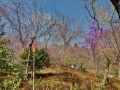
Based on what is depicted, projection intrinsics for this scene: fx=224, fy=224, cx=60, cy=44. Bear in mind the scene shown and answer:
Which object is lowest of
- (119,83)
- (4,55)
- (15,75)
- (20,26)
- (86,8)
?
(119,83)

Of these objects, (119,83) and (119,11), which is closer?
(119,11)

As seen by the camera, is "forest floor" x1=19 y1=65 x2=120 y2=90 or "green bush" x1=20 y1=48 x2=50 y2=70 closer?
"forest floor" x1=19 y1=65 x2=120 y2=90

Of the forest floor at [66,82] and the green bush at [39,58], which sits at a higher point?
the green bush at [39,58]

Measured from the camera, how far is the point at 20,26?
16047mm

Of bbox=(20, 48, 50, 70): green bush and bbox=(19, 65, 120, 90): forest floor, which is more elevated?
bbox=(20, 48, 50, 70): green bush

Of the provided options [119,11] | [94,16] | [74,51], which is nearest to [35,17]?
[94,16]

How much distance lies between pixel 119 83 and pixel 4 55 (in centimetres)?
1197

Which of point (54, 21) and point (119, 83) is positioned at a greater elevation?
point (54, 21)

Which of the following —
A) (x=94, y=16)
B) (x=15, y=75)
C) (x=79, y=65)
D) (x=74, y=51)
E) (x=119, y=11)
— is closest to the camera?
(x=119, y=11)

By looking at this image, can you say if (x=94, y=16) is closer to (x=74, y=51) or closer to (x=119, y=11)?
(x=119, y=11)

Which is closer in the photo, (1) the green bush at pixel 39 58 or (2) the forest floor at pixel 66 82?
(2) the forest floor at pixel 66 82

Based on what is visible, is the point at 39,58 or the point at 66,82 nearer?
the point at 66,82

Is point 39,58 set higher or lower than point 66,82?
higher

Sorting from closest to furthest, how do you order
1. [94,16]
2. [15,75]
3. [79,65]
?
1. [15,75]
2. [94,16]
3. [79,65]
